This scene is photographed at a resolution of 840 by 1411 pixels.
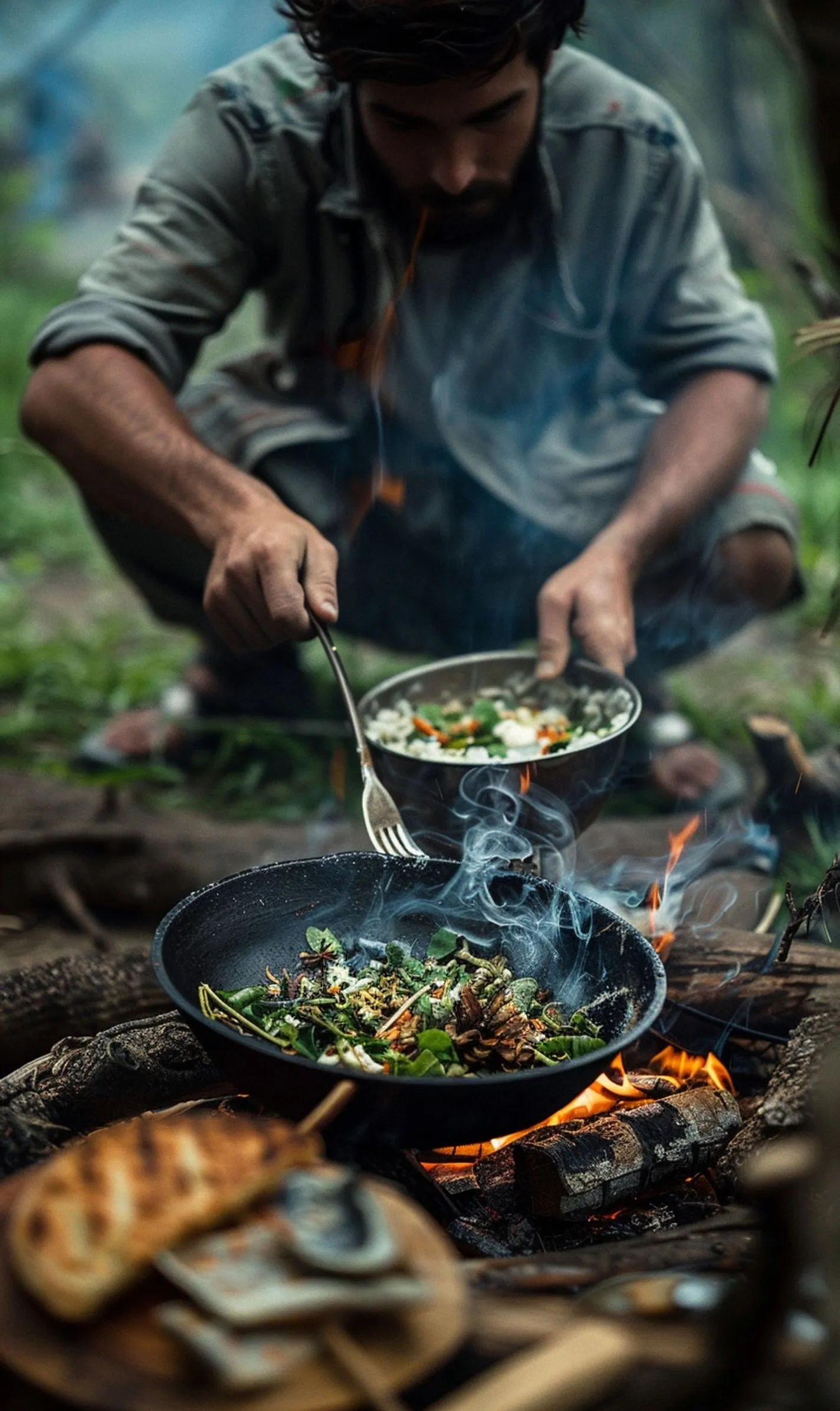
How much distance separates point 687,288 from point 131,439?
5.66ft

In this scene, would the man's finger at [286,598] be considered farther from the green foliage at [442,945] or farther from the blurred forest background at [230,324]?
the blurred forest background at [230,324]

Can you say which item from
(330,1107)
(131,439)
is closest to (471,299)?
(131,439)

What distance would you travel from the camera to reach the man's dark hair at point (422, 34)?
2.72 metres

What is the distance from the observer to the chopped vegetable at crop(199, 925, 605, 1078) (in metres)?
2.01

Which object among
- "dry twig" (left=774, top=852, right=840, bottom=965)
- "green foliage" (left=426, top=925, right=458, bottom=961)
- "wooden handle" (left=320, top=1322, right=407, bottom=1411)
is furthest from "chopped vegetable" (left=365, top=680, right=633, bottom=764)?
"wooden handle" (left=320, top=1322, right=407, bottom=1411)

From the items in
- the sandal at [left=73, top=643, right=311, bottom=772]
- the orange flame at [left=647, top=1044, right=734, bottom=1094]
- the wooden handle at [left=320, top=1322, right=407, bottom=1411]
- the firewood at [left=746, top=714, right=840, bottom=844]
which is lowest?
the firewood at [left=746, top=714, right=840, bottom=844]

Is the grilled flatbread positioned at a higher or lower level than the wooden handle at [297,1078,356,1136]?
higher

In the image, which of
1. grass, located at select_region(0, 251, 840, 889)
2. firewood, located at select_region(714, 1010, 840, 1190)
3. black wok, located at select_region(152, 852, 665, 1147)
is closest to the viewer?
black wok, located at select_region(152, 852, 665, 1147)

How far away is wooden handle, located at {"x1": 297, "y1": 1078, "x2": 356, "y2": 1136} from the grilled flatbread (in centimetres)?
11

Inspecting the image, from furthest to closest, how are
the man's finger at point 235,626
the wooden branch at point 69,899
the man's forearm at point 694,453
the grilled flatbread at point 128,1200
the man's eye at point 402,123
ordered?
1. the man's forearm at point 694,453
2. the wooden branch at point 69,899
3. the man's eye at point 402,123
4. the man's finger at point 235,626
5. the grilled flatbread at point 128,1200

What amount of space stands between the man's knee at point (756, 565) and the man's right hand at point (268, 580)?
1545 mm

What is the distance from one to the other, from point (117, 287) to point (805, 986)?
2509 millimetres

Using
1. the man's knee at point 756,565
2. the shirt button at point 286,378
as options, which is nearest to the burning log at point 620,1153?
the man's knee at point 756,565

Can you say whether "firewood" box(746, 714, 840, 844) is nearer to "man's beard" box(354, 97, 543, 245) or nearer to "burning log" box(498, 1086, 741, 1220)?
"burning log" box(498, 1086, 741, 1220)
